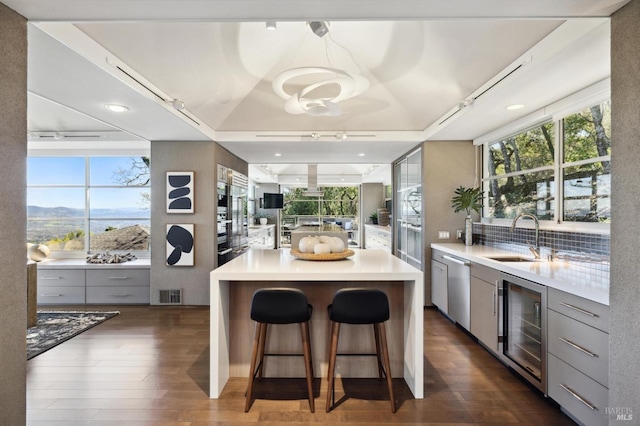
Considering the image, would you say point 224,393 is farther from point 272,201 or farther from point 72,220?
point 272,201

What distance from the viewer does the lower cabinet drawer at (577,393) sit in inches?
70.6

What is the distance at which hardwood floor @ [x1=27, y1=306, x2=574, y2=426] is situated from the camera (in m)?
2.14

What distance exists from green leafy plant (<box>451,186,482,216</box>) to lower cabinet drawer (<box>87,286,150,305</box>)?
15.4 feet

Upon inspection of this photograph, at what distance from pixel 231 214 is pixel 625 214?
4.85 m

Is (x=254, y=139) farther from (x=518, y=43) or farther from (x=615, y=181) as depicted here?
(x=615, y=181)

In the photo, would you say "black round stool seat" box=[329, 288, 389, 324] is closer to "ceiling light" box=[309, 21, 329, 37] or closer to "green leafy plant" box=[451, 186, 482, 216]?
"ceiling light" box=[309, 21, 329, 37]

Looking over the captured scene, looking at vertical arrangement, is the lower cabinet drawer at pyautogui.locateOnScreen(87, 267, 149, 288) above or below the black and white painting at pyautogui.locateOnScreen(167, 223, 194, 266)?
below

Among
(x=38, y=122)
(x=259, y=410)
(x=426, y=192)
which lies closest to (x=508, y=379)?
(x=259, y=410)

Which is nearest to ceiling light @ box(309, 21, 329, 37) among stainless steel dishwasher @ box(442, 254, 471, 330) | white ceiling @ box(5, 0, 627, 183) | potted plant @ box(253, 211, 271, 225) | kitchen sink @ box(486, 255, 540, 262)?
white ceiling @ box(5, 0, 627, 183)

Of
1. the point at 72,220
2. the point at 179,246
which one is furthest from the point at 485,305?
the point at 72,220

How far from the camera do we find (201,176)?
15.2ft

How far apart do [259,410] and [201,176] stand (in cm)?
335

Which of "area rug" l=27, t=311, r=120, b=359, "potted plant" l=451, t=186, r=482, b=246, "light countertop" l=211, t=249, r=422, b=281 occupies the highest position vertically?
"potted plant" l=451, t=186, r=482, b=246

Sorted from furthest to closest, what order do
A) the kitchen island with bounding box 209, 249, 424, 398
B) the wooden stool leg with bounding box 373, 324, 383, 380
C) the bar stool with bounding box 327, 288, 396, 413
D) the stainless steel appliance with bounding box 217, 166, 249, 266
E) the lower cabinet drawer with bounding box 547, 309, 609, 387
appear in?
the stainless steel appliance with bounding box 217, 166, 249, 266, the kitchen island with bounding box 209, 249, 424, 398, the wooden stool leg with bounding box 373, 324, 383, 380, the bar stool with bounding box 327, 288, 396, 413, the lower cabinet drawer with bounding box 547, 309, 609, 387
